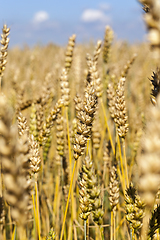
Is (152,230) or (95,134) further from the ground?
(95,134)

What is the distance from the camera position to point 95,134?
153 cm

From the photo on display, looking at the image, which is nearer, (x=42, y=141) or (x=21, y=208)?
(x=21, y=208)

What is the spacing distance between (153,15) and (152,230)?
67 centimetres

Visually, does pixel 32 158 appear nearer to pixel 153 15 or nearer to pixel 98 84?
pixel 153 15

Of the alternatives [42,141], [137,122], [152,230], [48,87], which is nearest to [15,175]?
[152,230]

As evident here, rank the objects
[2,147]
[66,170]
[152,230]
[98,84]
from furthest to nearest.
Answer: [66,170] → [98,84] → [152,230] → [2,147]

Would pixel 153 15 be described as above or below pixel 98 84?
below

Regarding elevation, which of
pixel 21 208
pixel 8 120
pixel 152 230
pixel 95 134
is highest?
pixel 95 134

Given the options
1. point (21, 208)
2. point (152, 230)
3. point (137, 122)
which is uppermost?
point (137, 122)

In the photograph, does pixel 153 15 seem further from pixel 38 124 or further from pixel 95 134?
pixel 95 134

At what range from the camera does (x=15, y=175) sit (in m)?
0.38

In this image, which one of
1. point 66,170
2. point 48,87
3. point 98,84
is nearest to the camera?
point 98,84

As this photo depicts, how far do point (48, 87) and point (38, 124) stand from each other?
1.54 feet

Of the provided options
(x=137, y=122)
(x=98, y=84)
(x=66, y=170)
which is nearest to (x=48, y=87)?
(x=98, y=84)
